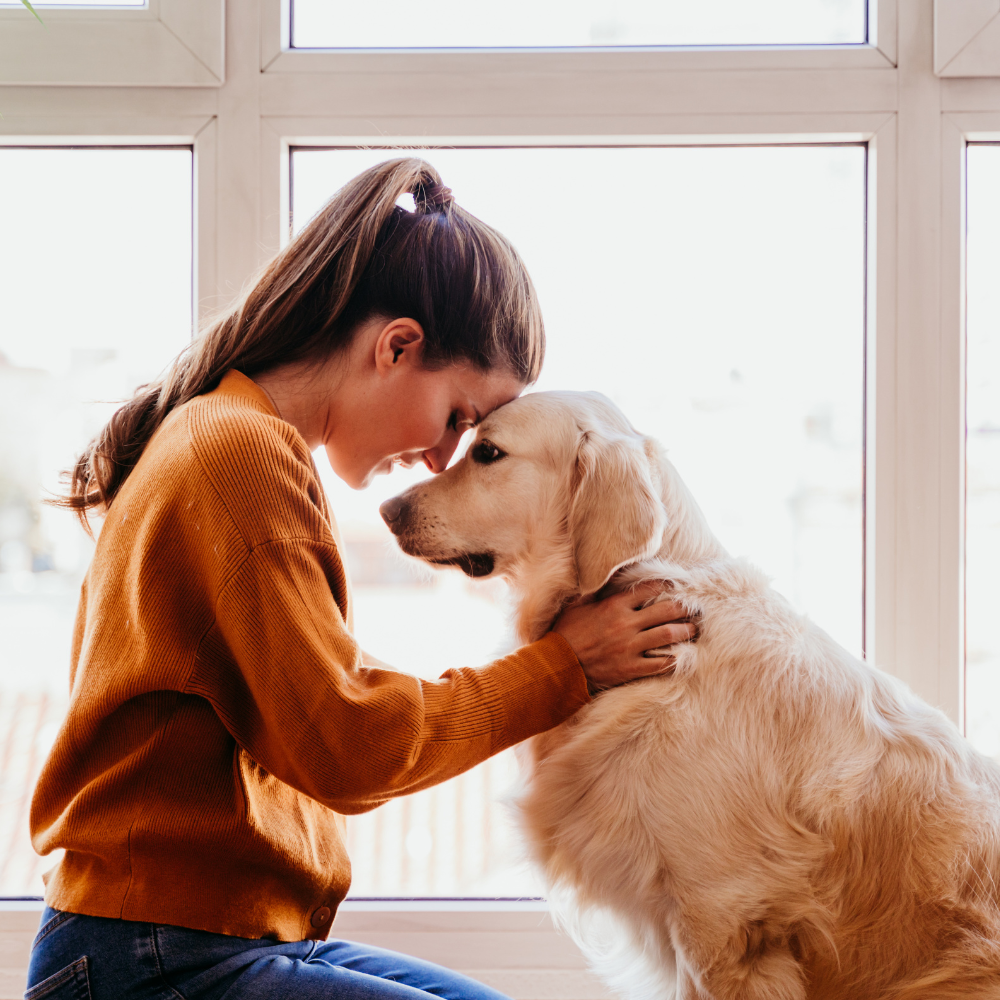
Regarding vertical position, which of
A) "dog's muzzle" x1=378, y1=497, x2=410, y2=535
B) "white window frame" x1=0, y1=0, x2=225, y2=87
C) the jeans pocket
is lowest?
the jeans pocket

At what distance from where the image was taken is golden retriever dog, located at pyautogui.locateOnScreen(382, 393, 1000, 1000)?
960 mm

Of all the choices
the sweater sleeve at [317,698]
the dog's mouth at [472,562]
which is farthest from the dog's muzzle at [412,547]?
the sweater sleeve at [317,698]

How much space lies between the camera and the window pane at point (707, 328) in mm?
1644

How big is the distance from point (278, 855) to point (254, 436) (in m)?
0.48

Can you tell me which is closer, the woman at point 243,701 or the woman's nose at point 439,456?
the woman at point 243,701

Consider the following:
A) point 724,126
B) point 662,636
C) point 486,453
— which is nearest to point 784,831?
point 662,636

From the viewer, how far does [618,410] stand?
1.26 metres

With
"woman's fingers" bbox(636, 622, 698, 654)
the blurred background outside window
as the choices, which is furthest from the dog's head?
the blurred background outside window

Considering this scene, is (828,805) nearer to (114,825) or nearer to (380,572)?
(114,825)

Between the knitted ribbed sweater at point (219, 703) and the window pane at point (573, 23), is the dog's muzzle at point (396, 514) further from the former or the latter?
the window pane at point (573, 23)

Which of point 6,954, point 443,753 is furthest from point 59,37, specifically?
point 6,954

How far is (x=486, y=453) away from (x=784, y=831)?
65cm

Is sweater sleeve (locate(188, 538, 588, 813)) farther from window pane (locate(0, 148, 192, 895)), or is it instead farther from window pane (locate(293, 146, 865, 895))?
window pane (locate(0, 148, 192, 895))

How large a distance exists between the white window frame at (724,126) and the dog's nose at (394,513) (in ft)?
1.93
